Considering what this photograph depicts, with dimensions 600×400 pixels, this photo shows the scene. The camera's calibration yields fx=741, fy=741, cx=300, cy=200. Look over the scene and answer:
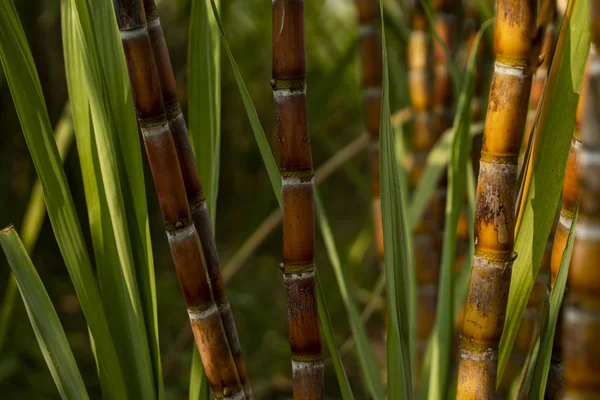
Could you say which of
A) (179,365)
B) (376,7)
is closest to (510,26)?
(376,7)

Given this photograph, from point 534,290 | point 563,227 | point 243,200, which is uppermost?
point 563,227

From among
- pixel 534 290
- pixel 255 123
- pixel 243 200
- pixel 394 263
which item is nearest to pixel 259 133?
pixel 255 123

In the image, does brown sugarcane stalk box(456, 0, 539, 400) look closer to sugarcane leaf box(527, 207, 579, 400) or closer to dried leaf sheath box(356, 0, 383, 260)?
sugarcane leaf box(527, 207, 579, 400)

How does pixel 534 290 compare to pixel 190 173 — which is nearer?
pixel 190 173

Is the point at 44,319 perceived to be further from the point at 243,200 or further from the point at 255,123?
the point at 243,200

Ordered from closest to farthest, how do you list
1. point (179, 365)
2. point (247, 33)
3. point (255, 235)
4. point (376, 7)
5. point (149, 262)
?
1. point (149, 262)
2. point (376, 7)
3. point (255, 235)
4. point (179, 365)
5. point (247, 33)

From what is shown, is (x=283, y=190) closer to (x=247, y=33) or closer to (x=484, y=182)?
(x=484, y=182)
